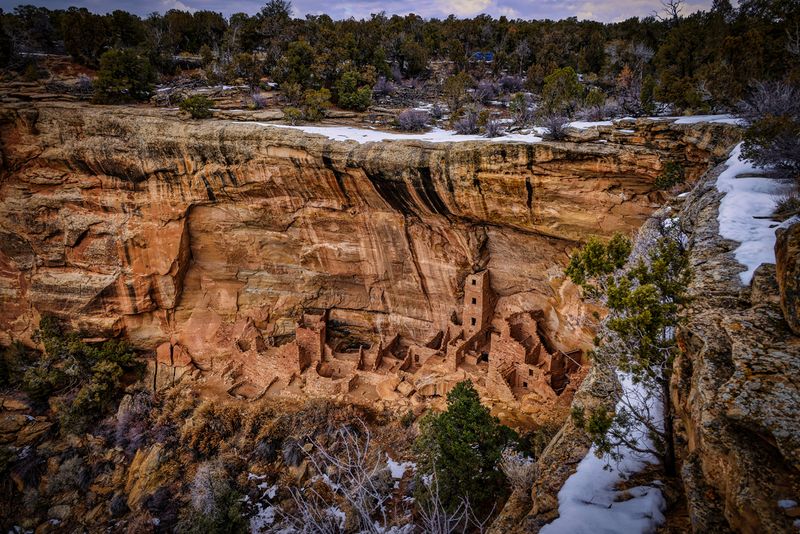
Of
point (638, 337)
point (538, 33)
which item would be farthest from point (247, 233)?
point (538, 33)

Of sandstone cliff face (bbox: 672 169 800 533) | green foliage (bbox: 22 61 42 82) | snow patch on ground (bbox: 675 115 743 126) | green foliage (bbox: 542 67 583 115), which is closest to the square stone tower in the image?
green foliage (bbox: 542 67 583 115)

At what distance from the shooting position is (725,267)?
6477 mm

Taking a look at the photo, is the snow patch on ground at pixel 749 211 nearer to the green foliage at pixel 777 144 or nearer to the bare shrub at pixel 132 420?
the green foliage at pixel 777 144

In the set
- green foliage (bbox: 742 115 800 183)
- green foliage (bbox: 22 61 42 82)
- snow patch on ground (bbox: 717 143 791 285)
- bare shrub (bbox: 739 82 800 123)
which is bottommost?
snow patch on ground (bbox: 717 143 791 285)

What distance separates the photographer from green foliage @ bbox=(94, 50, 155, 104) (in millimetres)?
22203

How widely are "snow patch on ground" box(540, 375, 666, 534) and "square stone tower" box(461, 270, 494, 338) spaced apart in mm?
12658

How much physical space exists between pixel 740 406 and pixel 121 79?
28234 millimetres

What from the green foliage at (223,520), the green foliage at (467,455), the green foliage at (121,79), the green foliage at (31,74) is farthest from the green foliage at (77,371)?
the green foliage at (467,455)

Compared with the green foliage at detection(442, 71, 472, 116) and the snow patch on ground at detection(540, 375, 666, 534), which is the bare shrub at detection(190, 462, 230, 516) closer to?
the snow patch on ground at detection(540, 375, 666, 534)

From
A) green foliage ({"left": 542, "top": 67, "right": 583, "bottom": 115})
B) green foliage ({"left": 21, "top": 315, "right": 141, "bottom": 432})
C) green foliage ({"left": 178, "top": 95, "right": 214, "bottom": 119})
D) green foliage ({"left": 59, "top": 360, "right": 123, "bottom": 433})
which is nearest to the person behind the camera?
green foliage ({"left": 178, "top": 95, "right": 214, "bottom": 119})

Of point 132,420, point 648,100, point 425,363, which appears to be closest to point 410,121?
point 648,100

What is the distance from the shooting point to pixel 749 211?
817 centimetres

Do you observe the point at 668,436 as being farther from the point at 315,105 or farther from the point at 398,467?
the point at 315,105

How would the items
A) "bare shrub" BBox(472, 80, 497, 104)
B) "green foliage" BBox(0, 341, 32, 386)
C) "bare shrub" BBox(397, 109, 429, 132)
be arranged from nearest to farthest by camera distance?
"bare shrub" BBox(397, 109, 429, 132) → "green foliage" BBox(0, 341, 32, 386) → "bare shrub" BBox(472, 80, 497, 104)
